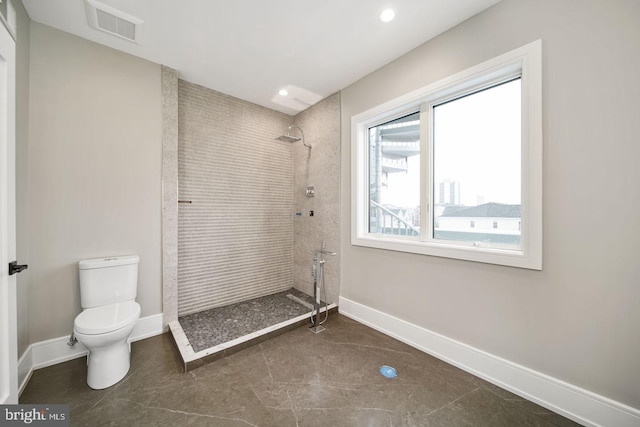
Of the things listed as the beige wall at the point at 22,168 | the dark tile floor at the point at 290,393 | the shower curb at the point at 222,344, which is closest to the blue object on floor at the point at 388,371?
the dark tile floor at the point at 290,393

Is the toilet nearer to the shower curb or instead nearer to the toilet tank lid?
the toilet tank lid

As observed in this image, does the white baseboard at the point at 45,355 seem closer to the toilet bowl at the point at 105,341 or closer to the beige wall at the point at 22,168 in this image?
the beige wall at the point at 22,168

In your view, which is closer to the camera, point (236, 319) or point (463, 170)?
point (463, 170)

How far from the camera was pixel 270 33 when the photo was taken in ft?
6.40

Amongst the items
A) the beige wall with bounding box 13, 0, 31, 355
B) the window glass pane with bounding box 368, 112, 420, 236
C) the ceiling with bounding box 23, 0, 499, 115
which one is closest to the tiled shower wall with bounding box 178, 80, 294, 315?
the ceiling with bounding box 23, 0, 499, 115

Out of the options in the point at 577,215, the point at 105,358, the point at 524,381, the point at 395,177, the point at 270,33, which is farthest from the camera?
the point at 395,177

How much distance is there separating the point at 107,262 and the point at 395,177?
108 inches

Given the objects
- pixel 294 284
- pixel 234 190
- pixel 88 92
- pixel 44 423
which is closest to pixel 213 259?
pixel 234 190

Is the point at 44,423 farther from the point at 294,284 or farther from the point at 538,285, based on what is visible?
the point at 538,285

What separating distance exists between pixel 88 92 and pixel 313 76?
80.1 inches

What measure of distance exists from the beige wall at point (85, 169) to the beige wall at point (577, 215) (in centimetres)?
281

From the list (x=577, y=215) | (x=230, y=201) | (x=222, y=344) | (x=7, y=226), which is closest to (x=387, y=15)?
(x=577, y=215)

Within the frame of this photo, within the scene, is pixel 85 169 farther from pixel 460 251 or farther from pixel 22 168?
pixel 460 251

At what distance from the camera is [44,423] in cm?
131
